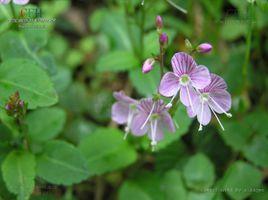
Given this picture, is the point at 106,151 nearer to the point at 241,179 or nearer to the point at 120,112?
the point at 120,112

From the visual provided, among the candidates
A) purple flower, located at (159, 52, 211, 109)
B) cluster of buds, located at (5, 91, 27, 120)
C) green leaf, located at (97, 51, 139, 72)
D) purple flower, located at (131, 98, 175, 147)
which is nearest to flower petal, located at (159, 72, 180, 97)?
purple flower, located at (159, 52, 211, 109)

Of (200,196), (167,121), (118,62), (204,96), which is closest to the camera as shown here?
(204,96)

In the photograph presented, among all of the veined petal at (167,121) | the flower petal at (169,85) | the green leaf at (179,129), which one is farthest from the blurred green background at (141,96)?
the veined petal at (167,121)

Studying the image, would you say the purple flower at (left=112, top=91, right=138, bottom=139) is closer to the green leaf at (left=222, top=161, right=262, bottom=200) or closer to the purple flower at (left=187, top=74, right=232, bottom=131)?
the purple flower at (left=187, top=74, right=232, bottom=131)

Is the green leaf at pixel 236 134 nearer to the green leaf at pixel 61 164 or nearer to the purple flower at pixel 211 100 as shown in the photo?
the purple flower at pixel 211 100

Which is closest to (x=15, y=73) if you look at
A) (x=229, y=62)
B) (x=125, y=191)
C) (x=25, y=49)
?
(x=25, y=49)

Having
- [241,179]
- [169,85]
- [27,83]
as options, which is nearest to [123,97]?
[169,85]
